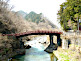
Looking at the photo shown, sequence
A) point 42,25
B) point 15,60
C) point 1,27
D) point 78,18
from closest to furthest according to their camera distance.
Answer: point 15,60 → point 1,27 → point 78,18 → point 42,25

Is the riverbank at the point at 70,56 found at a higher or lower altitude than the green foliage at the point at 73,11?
lower

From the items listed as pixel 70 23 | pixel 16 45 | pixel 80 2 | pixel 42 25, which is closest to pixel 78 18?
pixel 70 23

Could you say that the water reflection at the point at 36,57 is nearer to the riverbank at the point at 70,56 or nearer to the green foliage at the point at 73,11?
the riverbank at the point at 70,56

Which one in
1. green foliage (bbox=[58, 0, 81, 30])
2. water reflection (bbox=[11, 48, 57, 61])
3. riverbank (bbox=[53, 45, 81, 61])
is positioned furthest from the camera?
green foliage (bbox=[58, 0, 81, 30])

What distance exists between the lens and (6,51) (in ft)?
71.5

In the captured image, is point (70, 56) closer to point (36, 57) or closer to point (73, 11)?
point (36, 57)

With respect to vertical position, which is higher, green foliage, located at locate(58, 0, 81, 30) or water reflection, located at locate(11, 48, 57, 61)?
green foliage, located at locate(58, 0, 81, 30)

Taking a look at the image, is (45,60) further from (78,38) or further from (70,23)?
(70,23)

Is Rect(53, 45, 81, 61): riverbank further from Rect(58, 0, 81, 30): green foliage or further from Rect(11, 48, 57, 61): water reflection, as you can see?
Rect(58, 0, 81, 30): green foliage

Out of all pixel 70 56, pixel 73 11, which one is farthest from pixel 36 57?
pixel 73 11

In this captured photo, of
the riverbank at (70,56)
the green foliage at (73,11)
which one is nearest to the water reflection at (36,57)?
the riverbank at (70,56)

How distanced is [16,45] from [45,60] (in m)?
11.1

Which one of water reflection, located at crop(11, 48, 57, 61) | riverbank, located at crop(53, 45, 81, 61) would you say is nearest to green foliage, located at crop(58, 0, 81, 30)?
riverbank, located at crop(53, 45, 81, 61)

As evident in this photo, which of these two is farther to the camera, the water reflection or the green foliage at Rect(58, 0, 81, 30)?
the green foliage at Rect(58, 0, 81, 30)
